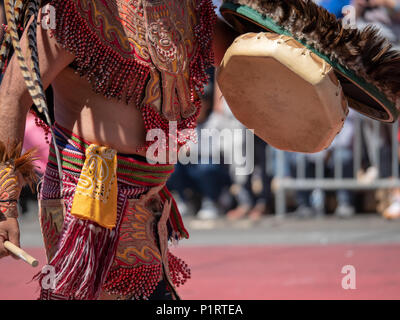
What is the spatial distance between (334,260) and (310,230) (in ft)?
5.91

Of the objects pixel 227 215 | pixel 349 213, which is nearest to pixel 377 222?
pixel 349 213

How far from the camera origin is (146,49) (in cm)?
191

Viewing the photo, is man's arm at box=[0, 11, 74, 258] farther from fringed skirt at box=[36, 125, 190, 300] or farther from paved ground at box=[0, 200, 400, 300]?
paved ground at box=[0, 200, 400, 300]

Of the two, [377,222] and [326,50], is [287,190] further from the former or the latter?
[326,50]

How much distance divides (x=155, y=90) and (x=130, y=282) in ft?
1.77

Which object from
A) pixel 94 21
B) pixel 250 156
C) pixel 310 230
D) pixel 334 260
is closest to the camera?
pixel 94 21

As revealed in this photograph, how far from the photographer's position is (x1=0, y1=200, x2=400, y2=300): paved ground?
4387mm

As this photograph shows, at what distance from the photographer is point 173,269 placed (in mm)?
2160

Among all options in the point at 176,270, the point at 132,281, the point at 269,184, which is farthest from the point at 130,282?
the point at 269,184

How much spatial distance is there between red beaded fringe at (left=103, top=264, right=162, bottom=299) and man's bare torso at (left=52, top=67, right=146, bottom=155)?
33cm

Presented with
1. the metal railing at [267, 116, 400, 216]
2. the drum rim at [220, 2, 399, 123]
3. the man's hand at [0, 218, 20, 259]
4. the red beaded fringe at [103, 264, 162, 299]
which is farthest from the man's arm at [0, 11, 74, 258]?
the metal railing at [267, 116, 400, 216]

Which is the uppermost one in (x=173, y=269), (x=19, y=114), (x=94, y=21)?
(x=94, y=21)

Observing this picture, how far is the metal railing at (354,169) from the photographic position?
7965mm

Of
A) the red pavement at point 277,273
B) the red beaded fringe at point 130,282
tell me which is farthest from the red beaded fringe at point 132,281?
the red pavement at point 277,273
